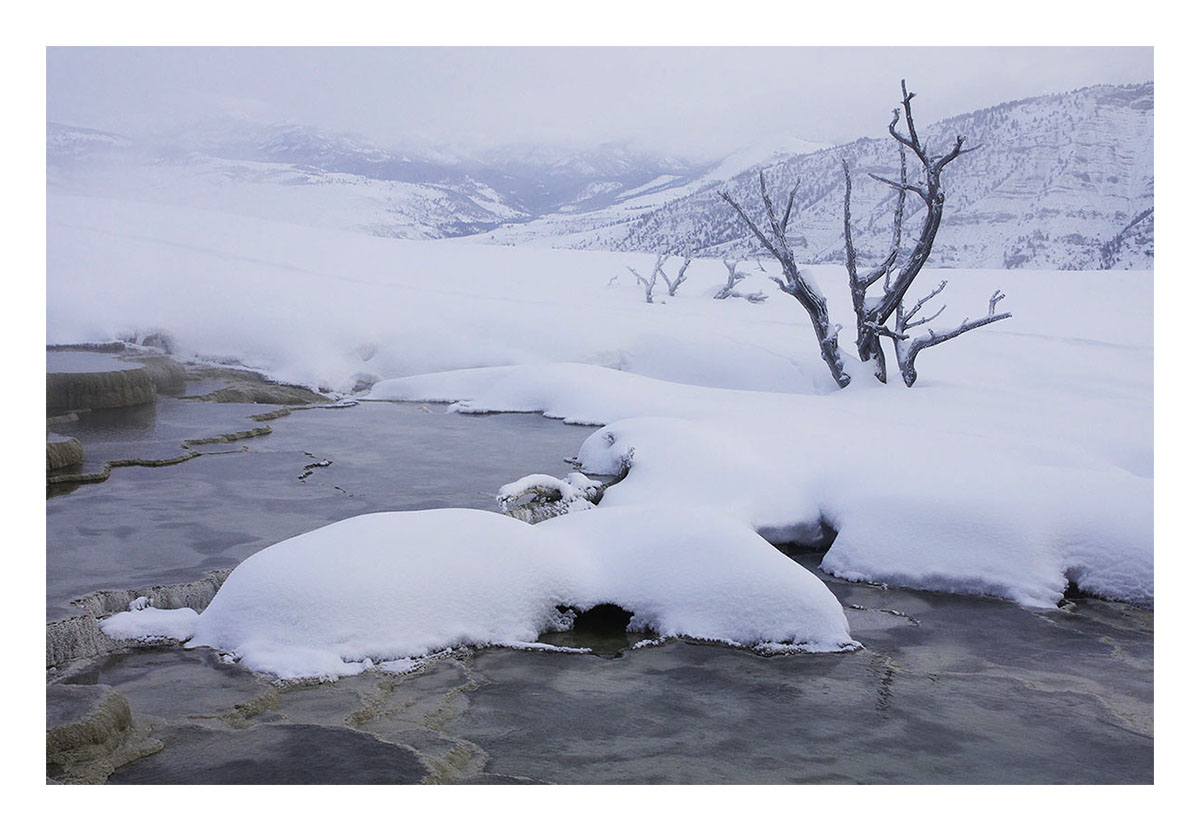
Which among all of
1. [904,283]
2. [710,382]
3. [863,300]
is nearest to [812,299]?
[863,300]

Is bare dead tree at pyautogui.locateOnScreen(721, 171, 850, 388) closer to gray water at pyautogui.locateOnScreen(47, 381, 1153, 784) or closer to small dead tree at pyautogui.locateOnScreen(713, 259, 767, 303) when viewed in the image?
gray water at pyautogui.locateOnScreen(47, 381, 1153, 784)

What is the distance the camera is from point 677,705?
314 cm

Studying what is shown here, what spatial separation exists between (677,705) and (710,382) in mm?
7399

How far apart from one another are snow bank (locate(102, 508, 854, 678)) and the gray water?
0.39 ft

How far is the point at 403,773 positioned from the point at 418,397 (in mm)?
7248

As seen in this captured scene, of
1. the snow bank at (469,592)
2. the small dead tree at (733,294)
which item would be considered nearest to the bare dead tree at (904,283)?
the snow bank at (469,592)

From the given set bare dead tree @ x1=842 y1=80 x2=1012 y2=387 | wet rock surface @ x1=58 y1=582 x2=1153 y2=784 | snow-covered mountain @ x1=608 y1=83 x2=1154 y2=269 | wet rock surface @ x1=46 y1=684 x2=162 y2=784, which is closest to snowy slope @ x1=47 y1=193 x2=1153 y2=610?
bare dead tree @ x1=842 y1=80 x2=1012 y2=387

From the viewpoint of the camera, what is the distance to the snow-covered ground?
451 cm

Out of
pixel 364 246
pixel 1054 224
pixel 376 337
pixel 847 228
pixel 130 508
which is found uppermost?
pixel 1054 224

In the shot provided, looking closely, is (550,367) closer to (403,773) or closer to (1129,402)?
(1129,402)

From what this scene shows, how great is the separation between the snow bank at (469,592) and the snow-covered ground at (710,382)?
0.03 m

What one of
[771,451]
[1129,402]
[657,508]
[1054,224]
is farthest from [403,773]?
[1054,224]

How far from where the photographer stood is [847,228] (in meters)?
8.80

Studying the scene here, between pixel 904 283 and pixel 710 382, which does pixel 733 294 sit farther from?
pixel 904 283
